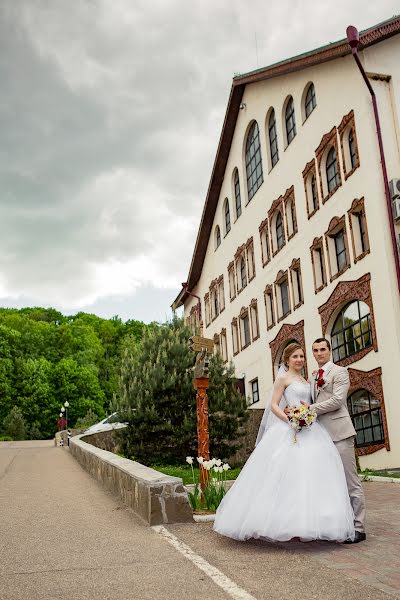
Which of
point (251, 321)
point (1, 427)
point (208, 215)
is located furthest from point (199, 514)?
point (1, 427)

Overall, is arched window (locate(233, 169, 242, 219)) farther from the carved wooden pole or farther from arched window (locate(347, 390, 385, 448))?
the carved wooden pole

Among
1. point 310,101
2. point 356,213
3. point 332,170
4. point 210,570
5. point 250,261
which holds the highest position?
point 310,101

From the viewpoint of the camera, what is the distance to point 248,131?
28.6 meters

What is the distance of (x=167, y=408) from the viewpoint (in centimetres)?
1812

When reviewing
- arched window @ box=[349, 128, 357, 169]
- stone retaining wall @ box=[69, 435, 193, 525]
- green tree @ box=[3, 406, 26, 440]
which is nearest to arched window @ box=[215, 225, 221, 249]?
arched window @ box=[349, 128, 357, 169]

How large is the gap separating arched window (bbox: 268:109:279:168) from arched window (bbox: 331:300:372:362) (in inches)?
333

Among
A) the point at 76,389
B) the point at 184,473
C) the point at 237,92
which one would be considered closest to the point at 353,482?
the point at 184,473

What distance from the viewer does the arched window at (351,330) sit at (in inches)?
700

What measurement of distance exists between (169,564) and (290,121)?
21219 mm

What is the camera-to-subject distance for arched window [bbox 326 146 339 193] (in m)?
19.9

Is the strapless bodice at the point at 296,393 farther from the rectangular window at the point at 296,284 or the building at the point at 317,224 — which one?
the rectangular window at the point at 296,284

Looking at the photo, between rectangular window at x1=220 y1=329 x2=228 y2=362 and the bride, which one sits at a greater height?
rectangular window at x1=220 y1=329 x2=228 y2=362

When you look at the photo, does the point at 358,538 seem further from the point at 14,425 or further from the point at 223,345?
the point at 14,425

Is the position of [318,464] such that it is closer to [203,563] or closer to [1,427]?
[203,563]
